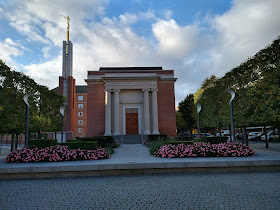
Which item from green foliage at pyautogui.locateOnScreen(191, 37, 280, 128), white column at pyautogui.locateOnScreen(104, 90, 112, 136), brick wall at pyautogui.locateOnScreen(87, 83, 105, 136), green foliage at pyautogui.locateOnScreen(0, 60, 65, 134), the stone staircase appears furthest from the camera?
brick wall at pyautogui.locateOnScreen(87, 83, 105, 136)

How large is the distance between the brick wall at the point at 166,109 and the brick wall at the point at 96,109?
9.59m

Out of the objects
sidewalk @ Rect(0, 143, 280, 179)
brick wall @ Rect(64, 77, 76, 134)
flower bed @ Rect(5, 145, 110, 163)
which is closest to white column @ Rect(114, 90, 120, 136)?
brick wall @ Rect(64, 77, 76, 134)

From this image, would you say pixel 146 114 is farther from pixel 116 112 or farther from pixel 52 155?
pixel 52 155

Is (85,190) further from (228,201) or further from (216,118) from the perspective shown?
(216,118)

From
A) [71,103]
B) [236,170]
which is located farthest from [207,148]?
[71,103]

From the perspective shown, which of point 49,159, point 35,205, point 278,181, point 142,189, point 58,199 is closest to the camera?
point 35,205

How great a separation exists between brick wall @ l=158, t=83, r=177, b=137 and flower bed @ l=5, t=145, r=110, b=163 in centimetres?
2326

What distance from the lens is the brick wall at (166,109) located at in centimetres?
3391

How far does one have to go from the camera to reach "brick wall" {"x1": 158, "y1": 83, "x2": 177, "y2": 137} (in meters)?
33.9

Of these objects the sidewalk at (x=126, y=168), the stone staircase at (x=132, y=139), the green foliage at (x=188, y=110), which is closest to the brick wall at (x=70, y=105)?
the stone staircase at (x=132, y=139)

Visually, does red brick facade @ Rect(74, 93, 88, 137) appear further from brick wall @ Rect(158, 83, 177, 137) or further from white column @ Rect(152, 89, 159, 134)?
white column @ Rect(152, 89, 159, 134)

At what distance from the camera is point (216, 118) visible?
80.6ft

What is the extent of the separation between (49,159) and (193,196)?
8.06m

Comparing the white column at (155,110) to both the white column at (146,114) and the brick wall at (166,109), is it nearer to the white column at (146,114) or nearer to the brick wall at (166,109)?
the white column at (146,114)
